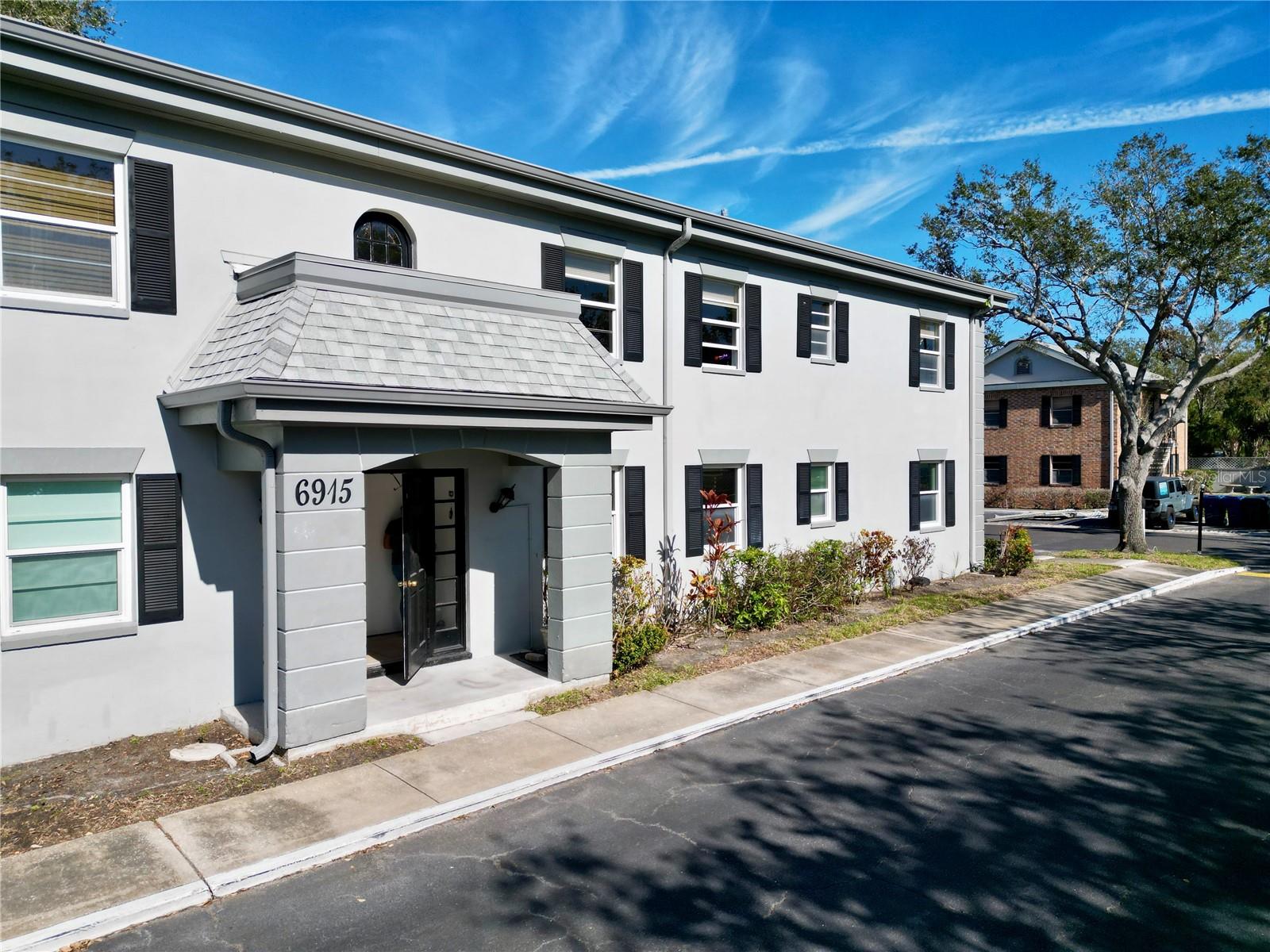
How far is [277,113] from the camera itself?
8.89 meters

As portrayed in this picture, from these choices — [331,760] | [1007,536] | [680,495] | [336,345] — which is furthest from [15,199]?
[1007,536]

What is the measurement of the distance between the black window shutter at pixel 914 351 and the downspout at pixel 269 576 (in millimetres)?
14088

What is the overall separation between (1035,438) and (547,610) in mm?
37259

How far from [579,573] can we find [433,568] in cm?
198

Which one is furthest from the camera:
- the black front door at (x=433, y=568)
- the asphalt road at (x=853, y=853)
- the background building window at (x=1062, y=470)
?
the background building window at (x=1062, y=470)

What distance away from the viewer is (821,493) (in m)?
15.9

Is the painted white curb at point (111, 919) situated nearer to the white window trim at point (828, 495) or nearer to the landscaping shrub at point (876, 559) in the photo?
the white window trim at point (828, 495)

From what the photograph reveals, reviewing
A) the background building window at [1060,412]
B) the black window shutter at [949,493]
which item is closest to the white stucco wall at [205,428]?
the black window shutter at [949,493]

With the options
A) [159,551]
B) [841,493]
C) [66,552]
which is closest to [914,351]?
[841,493]

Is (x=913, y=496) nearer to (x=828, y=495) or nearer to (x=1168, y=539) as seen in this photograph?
(x=828, y=495)

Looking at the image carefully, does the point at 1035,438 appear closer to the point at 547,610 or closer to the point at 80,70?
the point at 547,610

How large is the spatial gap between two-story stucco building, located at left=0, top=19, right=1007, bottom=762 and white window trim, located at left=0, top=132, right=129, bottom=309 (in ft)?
0.09

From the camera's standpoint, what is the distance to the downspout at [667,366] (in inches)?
503

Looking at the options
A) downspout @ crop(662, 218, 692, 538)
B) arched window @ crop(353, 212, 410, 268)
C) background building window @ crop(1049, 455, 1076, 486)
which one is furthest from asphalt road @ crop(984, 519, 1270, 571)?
arched window @ crop(353, 212, 410, 268)
